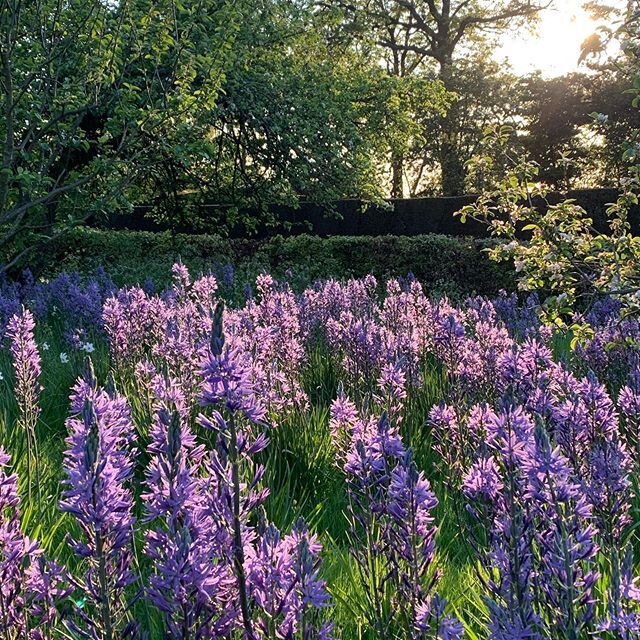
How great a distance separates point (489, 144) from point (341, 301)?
7.63 feet

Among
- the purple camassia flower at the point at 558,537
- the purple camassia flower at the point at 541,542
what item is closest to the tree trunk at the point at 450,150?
the purple camassia flower at the point at 541,542

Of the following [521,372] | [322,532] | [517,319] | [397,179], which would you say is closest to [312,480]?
[322,532]

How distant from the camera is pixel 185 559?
→ 1.24 metres

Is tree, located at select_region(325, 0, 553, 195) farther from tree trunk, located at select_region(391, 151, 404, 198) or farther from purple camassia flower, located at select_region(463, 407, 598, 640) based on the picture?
purple camassia flower, located at select_region(463, 407, 598, 640)

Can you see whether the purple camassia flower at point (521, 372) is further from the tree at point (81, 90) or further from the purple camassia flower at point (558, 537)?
the tree at point (81, 90)

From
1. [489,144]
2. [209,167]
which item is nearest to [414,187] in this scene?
[209,167]

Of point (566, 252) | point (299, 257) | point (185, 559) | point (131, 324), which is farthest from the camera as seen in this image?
point (299, 257)

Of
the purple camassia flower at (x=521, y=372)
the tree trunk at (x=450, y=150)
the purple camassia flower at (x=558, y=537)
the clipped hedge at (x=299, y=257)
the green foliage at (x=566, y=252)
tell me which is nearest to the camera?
the purple camassia flower at (x=558, y=537)

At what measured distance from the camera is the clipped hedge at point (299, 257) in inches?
481

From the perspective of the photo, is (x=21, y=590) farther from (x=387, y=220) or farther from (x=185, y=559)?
(x=387, y=220)

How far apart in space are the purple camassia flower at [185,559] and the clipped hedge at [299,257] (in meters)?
9.85

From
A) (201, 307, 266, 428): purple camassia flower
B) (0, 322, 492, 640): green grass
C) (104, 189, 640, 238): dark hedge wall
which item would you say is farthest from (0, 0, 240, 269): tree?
(104, 189, 640, 238): dark hedge wall

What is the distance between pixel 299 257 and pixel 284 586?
42.5ft

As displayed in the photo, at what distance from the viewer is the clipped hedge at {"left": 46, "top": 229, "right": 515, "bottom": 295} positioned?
40.1 feet
